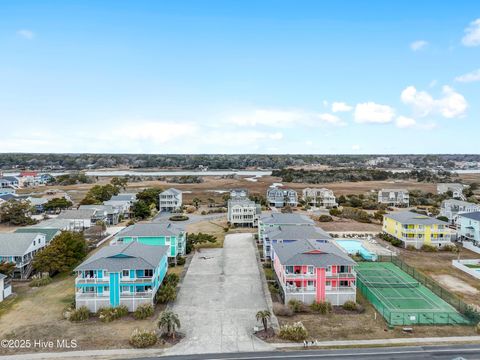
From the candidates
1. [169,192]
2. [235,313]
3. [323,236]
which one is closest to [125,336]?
[235,313]

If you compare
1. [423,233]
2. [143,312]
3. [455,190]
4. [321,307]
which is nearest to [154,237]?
[143,312]

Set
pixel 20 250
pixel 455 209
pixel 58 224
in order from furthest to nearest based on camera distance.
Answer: pixel 455 209
pixel 58 224
pixel 20 250

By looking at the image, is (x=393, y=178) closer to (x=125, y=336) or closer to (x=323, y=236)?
(x=323, y=236)

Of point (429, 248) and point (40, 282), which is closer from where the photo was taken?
point (40, 282)

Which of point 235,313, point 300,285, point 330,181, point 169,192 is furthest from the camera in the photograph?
point 330,181

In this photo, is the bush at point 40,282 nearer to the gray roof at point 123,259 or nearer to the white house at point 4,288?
the white house at point 4,288

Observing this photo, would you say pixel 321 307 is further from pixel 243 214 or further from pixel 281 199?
pixel 281 199
